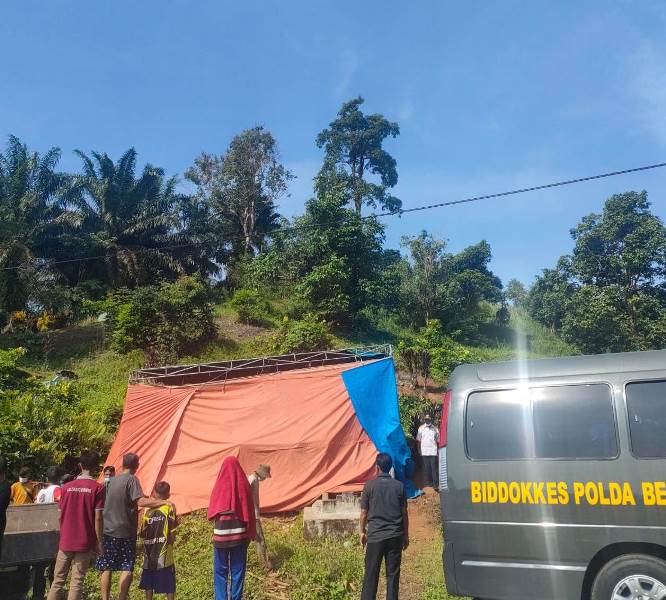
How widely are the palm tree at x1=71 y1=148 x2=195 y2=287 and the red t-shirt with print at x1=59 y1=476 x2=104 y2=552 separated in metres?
20.2

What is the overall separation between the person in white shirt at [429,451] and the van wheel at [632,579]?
6.76 meters

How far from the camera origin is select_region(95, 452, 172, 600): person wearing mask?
516 cm

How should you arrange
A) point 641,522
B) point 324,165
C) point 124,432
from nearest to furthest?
point 641,522
point 124,432
point 324,165

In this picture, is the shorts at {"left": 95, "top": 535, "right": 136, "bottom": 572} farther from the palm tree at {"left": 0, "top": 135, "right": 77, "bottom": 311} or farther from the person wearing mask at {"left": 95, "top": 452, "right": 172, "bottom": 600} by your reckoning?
the palm tree at {"left": 0, "top": 135, "right": 77, "bottom": 311}

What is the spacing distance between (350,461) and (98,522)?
5.38 meters

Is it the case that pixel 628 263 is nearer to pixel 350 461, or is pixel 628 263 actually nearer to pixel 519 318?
pixel 519 318

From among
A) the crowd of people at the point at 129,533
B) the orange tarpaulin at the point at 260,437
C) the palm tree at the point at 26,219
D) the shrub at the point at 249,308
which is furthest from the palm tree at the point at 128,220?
the crowd of people at the point at 129,533

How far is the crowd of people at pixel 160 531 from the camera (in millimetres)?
4773

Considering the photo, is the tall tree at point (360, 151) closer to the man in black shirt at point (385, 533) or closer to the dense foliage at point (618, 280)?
the dense foliage at point (618, 280)

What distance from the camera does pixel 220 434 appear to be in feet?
33.5

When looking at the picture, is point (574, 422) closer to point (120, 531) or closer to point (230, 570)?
point (230, 570)

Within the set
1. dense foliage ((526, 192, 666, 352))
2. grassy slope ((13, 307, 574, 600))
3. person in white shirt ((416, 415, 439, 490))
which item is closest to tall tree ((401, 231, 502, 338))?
dense foliage ((526, 192, 666, 352))

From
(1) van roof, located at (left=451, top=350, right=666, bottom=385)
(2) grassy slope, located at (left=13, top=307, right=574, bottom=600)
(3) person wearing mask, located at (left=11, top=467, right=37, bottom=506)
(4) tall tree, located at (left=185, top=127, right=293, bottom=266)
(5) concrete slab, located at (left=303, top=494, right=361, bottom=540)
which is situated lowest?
(2) grassy slope, located at (left=13, top=307, right=574, bottom=600)

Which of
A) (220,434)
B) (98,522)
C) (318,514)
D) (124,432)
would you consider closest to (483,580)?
(98,522)
